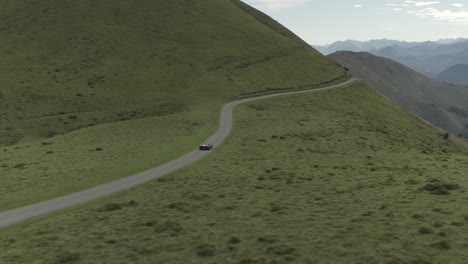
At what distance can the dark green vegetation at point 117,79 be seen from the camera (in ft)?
150

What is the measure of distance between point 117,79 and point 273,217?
85054mm

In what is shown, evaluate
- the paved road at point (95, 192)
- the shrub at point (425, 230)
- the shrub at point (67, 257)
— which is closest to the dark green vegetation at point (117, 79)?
the paved road at point (95, 192)

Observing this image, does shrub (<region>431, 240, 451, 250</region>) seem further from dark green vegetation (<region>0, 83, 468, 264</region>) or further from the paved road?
the paved road

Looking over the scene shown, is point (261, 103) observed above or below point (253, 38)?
below

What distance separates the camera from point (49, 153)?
49.7 metres

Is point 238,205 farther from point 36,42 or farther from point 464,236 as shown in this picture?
point 36,42

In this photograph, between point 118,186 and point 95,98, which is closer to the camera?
point 118,186

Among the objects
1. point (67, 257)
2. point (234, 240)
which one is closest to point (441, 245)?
point (234, 240)

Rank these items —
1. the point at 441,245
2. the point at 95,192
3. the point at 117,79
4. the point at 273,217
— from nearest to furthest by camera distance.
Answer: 1. the point at 441,245
2. the point at 273,217
3. the point at 95,192
4. the point at 117,79

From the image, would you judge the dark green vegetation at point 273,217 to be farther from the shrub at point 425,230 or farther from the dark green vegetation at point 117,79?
the dark green vegetation at point 117,79

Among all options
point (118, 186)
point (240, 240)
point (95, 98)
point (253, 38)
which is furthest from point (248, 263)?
point (253, 38)

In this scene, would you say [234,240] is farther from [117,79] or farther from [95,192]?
[117,79]

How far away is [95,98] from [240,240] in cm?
7673

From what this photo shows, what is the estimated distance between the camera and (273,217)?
24203mm
